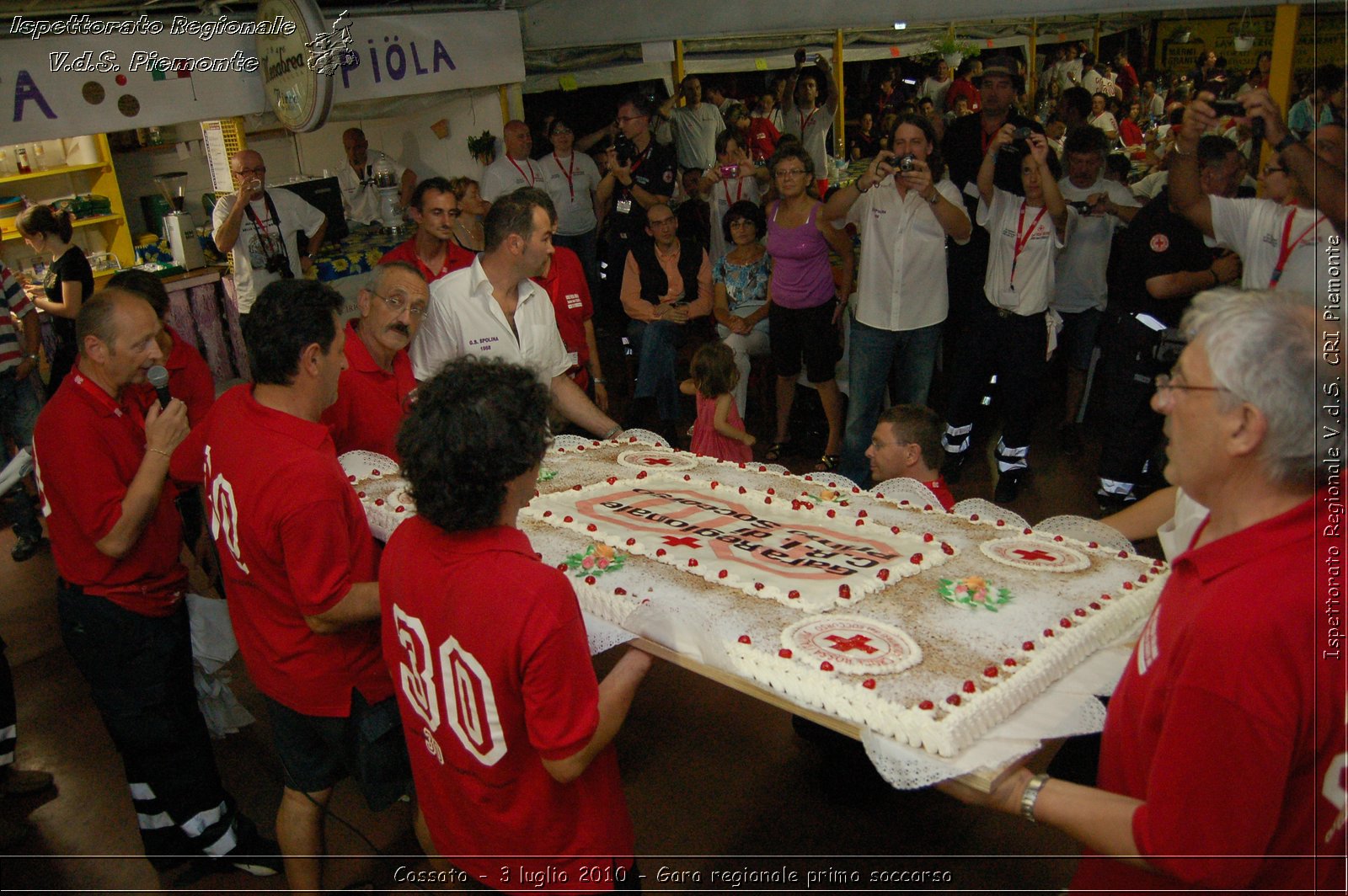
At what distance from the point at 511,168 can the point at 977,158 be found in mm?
3184

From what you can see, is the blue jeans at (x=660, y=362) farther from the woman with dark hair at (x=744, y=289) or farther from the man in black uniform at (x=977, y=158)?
the man in black uniform at (x=977, y=158)

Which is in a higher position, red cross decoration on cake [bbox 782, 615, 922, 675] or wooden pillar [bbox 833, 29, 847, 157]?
wooden pillar [bbox 833, 29, 847, 157]

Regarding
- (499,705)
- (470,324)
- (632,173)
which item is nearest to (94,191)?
(632,173)

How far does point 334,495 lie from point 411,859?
4.74 feet

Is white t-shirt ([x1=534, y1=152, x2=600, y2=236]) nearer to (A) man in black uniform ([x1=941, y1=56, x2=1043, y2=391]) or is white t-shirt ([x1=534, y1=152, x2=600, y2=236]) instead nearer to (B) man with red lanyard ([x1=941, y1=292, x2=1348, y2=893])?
(A) man in black uniform ([x1=941, y1=56, x2=1043, y2=391])

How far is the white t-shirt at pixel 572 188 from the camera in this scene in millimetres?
7160

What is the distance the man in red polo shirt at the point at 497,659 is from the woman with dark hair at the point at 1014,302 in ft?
12.1

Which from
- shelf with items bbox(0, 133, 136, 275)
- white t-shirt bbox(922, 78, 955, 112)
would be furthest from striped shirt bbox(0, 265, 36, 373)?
white t-shirt bbox(922, 78, 955, 112)

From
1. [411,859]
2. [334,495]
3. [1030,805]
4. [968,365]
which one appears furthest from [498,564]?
[968,365]

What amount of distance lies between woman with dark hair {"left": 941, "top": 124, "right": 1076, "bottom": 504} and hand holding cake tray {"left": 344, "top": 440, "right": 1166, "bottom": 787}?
243 centimetres

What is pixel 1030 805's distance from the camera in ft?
5.19

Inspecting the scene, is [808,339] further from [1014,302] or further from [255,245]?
[255,245]

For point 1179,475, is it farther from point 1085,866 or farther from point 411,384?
point 411,384

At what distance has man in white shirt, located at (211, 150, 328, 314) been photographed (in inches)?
221
